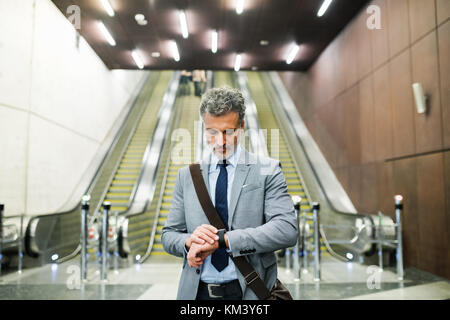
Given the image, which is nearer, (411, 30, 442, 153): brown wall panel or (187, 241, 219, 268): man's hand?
(187, 241, 219, 268): man's hand

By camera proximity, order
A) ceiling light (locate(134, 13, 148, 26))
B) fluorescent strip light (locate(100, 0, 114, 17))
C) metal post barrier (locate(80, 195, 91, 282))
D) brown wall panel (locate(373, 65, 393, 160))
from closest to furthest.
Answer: metal post barrier (locate(80, 195, 91, 282))
fluorescent strip light (locate(100, 0, 114, 17))
brown wall panel (locate(373, 65, 393, 160))
ceiling light (locate(134, 13, 148, 26))

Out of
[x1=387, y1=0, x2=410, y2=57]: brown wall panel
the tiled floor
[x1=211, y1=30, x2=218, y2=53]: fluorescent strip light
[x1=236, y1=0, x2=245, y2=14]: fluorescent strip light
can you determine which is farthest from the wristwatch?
[x1=211, y1=30, x2=218, y2=53]: fluorescent strip light

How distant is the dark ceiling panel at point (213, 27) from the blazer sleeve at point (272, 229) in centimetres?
410

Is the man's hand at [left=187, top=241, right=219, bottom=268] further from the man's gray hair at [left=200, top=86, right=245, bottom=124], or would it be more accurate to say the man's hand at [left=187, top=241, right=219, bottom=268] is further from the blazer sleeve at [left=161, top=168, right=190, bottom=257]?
the man's gray hair at [left=200, top=86, right=245, bottom=124]

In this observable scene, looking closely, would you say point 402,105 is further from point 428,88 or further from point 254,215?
point 254,215

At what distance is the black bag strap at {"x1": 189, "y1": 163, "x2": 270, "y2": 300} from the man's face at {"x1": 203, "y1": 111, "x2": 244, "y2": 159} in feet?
0.50

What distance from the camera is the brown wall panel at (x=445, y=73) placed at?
423 cm

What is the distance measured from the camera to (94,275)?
4746mm

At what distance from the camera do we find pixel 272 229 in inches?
46.4

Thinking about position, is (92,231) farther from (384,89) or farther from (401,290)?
(384,89)

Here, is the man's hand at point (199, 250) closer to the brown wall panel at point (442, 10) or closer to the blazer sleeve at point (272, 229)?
the blazer sleeve at point (272, 229)

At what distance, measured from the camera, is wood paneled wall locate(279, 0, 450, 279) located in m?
4.42

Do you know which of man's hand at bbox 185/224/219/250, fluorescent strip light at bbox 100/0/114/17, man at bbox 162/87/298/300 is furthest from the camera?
fluorescent strip light at bbox 100/0/114/17

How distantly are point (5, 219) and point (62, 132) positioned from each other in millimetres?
2371
